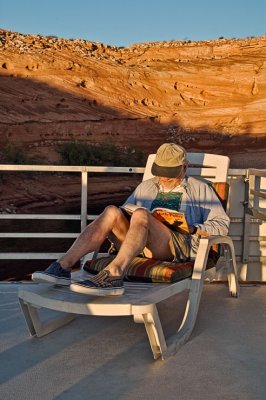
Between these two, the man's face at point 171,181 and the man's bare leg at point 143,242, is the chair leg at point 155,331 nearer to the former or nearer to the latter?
the man's bare leg at point 143,242

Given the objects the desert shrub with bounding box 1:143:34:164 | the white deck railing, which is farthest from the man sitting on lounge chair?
the desert shrub with bounding box 1:143:34:164

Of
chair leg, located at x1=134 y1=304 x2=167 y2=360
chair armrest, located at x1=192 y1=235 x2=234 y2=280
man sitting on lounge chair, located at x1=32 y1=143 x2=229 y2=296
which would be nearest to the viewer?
chair leg, located at x1=134 y1=304 x2=167 y2=360

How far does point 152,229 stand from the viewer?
3.04m

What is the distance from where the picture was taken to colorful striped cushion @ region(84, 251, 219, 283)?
2.84 metres

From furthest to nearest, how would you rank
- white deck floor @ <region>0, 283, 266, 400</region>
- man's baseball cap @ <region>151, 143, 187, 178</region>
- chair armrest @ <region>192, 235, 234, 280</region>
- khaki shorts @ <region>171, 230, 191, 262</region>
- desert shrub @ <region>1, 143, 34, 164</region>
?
desert shrub @ <region>1, 143, 34, 164</region> < man's baseball cap @ <region>151, 143, 187, 178</region> < khaki shorts @ <region>171, 230, 191, 262</region> < chair armrest @ <region>192, 235, 234, 280</region> < white deck floor @ <region>0, 283, 266, 400</region>

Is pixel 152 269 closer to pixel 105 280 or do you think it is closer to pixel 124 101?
pixel 105 280

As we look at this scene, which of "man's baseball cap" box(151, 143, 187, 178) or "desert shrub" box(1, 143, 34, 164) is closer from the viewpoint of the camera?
"man's baseball cap" box(151, 143, 187, 178)

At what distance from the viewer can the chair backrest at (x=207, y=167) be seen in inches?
150

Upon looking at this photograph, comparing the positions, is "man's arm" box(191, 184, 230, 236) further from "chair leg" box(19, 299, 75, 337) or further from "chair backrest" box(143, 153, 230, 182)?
"chair leg" box(19, 299, 75, 337)

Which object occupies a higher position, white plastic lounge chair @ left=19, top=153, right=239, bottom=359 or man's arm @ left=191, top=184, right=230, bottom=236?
man's arm @ left=191, top=184, right=230, bottom=236

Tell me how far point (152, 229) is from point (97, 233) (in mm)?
301

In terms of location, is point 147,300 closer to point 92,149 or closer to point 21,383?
point 21,383

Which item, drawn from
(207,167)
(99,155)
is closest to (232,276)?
(207,167)

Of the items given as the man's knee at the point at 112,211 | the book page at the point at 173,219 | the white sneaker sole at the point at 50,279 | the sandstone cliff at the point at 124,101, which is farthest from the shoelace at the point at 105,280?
the sandstone cliff at the point at 124,101
